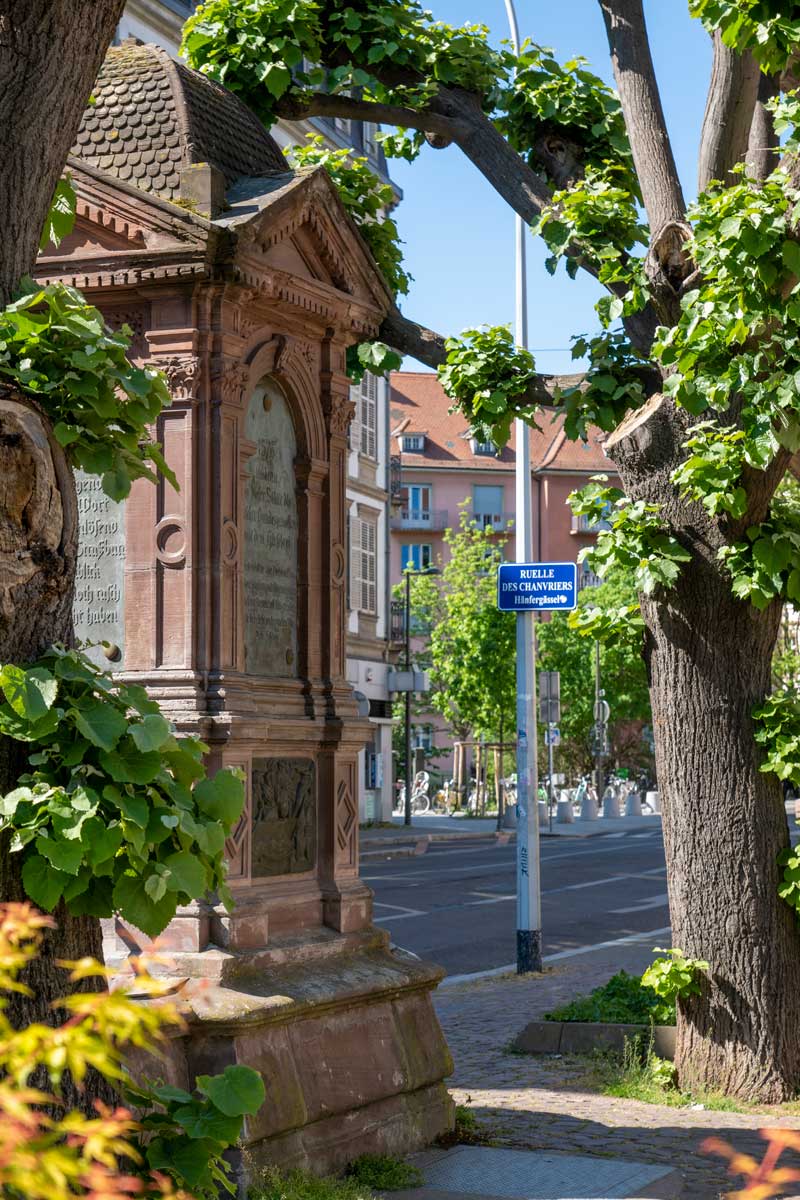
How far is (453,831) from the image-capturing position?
46.2 meters

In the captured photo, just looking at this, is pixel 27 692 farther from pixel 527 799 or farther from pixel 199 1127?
pixel 527 799

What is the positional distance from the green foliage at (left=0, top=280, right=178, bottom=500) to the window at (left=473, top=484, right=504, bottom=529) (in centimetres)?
8451

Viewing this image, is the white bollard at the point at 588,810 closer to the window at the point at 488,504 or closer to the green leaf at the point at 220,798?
the window at the point at 488,504

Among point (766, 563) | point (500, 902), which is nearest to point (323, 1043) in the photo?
point (766, 563)

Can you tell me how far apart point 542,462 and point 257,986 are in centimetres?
8396

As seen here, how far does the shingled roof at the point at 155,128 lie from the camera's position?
7309 millimetres

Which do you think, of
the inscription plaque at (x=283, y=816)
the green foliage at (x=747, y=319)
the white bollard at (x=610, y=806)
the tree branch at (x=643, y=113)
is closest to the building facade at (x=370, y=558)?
the white bollard at (x=610, y=806)

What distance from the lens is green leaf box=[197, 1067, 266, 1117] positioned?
4348mm

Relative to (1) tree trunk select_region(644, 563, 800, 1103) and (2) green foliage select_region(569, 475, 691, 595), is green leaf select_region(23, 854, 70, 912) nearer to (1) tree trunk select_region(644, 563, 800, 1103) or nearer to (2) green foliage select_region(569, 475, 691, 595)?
(2) green foliage select_region(569, 475, 691, 595)

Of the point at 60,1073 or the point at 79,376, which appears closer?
the point at 60,1073

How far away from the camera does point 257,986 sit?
6559mm

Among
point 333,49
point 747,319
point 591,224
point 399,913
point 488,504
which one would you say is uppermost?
point 488,504

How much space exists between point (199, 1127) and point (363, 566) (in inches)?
1729

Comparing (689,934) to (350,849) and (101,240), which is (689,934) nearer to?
(350,849)
